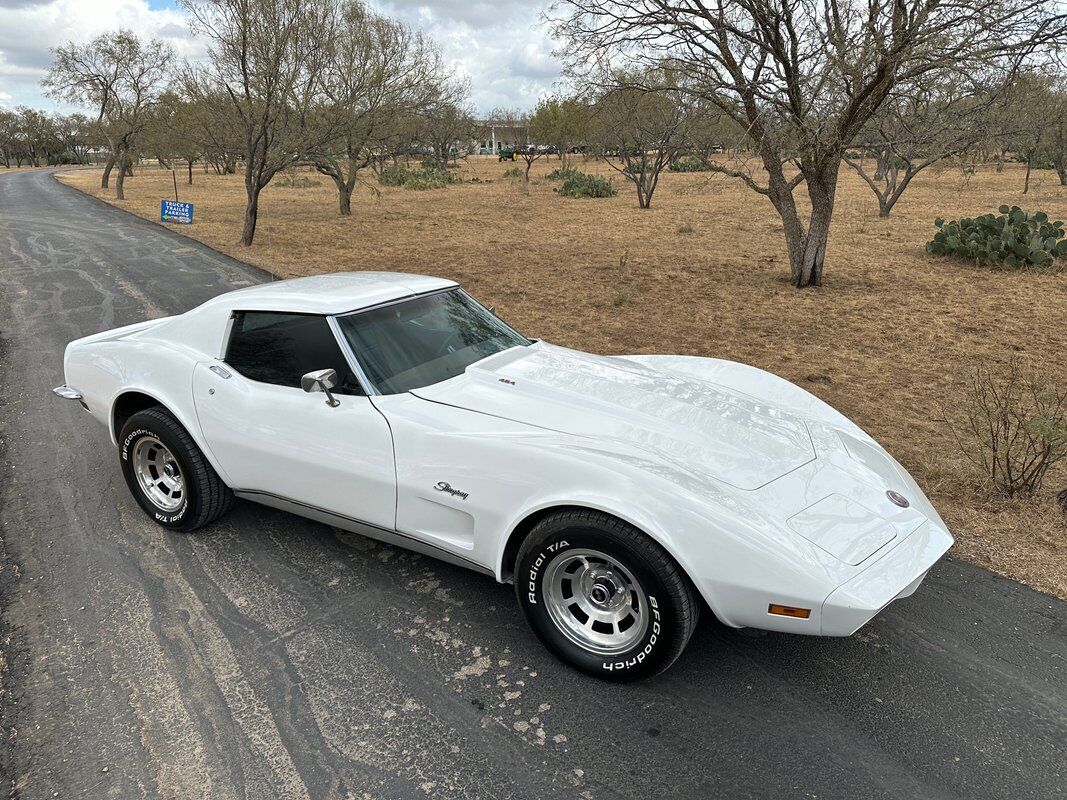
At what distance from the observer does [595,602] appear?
2775 millimetres

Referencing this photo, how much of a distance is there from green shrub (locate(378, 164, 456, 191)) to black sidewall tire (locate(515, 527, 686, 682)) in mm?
34720

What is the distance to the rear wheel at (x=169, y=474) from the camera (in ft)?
12.1

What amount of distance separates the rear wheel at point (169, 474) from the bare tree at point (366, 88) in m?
15.2

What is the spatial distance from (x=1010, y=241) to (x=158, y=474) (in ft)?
45.7

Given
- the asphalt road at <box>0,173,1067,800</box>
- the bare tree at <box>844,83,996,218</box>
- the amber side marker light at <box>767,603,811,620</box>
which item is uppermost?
the bare tree at <box>844,83,996,218</box>

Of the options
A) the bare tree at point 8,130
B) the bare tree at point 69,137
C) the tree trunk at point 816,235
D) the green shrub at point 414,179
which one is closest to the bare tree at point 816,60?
the tree trunk at point 816,235

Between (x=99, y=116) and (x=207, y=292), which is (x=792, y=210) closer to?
(x=207, y=292)

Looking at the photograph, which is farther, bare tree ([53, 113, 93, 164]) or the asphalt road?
bare tree ([53, 113, 93, 164])

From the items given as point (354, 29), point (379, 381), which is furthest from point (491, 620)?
point (354, 29)

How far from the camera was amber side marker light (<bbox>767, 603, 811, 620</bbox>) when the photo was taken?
2.36 meters

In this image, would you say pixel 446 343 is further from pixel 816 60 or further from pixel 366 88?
pixel 366 88

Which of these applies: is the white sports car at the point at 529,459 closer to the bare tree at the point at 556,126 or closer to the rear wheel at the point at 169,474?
the rear wheel at the point at 169,474

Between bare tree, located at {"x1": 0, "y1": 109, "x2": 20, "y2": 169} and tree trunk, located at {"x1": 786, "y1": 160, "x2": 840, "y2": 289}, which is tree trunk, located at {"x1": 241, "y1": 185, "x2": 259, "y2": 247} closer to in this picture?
tree trunk, located at {"x1": 786, "y1": 160, "x2": 840, "y2": 289}

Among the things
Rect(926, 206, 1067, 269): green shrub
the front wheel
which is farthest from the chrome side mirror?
Rect(926, 206, 1067, 269): green shrub
